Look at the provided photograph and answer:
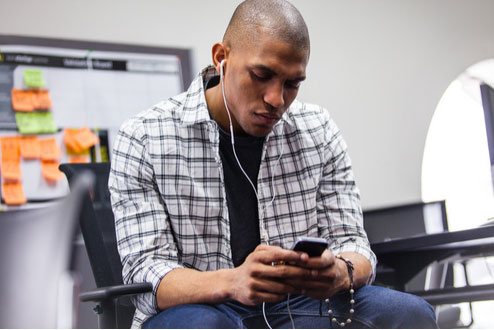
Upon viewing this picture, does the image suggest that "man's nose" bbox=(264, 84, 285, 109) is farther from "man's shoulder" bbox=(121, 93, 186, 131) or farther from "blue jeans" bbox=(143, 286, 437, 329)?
"blue jeans" bbox=(143, 286, 437, 329)

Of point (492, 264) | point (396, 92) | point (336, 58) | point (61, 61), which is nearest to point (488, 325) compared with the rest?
point (492, 264)

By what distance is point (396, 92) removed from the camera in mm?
2990

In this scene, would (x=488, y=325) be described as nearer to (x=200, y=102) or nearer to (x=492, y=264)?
(x=492, y=264)

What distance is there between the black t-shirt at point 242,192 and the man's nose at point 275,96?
0.16 metres

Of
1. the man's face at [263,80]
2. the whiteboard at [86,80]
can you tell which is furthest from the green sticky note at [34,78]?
the man's face at [263,80]

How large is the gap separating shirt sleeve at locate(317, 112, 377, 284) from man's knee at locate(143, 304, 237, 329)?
40cm

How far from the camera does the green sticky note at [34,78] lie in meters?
2.15

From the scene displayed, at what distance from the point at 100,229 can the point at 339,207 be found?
0.59 m

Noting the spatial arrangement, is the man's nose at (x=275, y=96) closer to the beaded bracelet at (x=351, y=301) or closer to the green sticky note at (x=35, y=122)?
the beaded bracelet at (x=351, y=301)

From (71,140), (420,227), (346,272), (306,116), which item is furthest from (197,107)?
(420,227)

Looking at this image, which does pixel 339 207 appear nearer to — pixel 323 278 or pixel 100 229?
pixel 323 278

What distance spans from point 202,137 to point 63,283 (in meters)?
0.84

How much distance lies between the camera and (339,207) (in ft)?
4.59

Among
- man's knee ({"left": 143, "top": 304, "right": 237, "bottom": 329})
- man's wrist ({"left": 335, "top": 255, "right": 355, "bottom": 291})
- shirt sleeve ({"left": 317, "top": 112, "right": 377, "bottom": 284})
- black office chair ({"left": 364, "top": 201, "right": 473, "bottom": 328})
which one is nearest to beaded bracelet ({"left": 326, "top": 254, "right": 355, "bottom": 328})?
man's wrist ({"left": 335, "top": 255, "right": 355, "bottom": 291})
